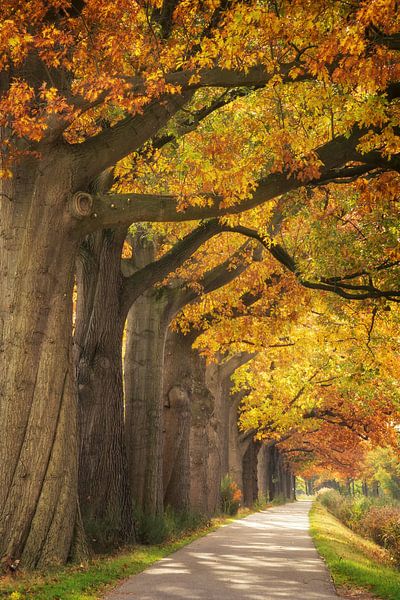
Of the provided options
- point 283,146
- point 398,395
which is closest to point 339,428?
point 398,395

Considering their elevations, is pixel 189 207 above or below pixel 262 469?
below

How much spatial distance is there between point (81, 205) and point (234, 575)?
582 cm

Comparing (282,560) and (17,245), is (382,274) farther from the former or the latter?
(17,245)

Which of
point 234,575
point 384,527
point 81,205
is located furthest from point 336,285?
point 384,527

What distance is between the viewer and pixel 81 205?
1002cm

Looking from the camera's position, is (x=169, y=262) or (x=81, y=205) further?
(x=169, y=262)

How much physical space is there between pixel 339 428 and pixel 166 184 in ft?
100

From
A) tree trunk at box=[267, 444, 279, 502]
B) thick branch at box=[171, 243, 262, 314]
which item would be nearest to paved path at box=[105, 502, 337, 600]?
thick branch at box=[171, 243, 262, 314]

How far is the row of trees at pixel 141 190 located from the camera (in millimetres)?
9250

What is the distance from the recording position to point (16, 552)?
895 centimetres

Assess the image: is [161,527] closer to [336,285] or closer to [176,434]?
[176,434]

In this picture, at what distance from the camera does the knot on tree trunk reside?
998 centimetres

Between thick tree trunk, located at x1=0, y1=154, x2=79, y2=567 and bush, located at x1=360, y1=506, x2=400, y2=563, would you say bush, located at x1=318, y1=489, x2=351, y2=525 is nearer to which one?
bush, located at x1=360, y1=506, x2=400, y2=563

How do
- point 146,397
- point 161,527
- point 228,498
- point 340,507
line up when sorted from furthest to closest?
point 340,507
point 228,498
point 146,397
point 161,527
